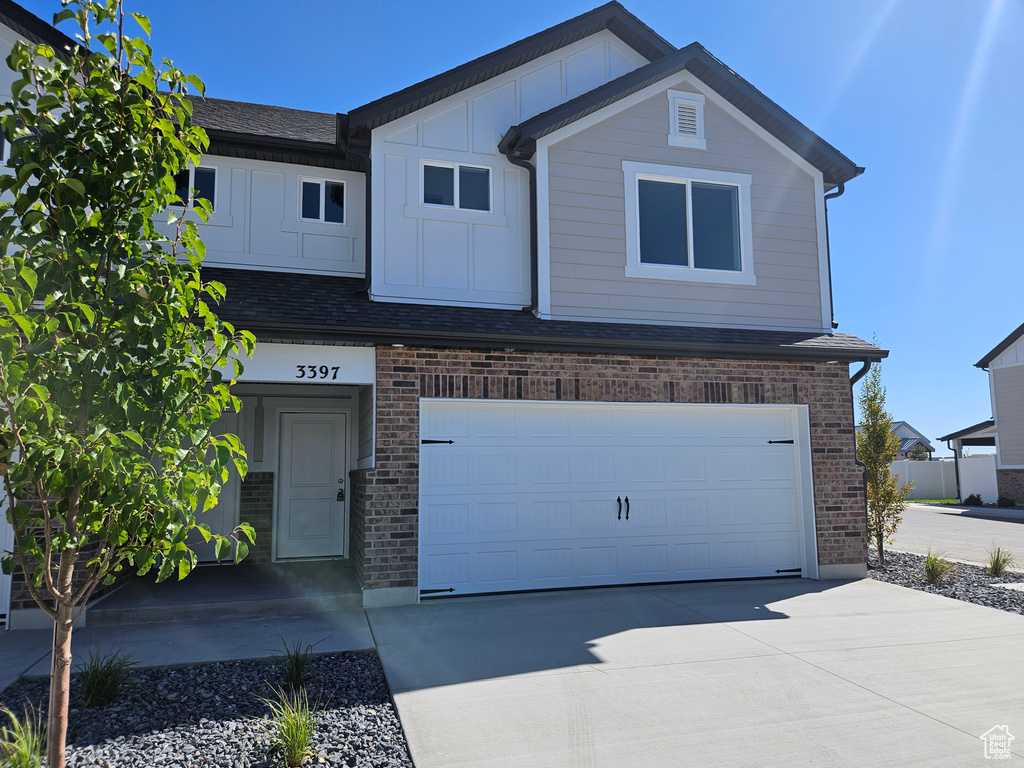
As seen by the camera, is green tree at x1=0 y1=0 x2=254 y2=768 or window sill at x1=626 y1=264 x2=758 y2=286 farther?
window sill at x1=626 y1=264 x2=758 y2=286

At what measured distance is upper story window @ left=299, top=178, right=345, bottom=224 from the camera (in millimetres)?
9562

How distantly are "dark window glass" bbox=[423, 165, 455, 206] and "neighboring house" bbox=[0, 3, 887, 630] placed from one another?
0.18 ft

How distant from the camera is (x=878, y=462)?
36.8 feet

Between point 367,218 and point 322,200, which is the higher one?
point 322,200

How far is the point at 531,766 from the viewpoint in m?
3.88

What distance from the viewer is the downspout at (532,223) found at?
897 cm

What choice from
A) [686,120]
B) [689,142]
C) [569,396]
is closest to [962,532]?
[689,142]

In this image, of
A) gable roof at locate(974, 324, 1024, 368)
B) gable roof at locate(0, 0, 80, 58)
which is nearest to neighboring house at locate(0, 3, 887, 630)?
gable roof at locate(0, 0, 80, 58)

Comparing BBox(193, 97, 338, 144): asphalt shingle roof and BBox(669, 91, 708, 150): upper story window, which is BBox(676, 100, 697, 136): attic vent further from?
BBox(193, 97, 338, 144): asphalt shingle roof

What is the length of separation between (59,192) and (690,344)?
287 inches

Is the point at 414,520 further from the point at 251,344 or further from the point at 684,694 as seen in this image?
the point at 251,344

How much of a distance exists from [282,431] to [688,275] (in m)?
6.48

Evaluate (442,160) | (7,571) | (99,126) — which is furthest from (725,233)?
(7,571)

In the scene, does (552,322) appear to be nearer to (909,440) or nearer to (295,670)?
(295,670)
